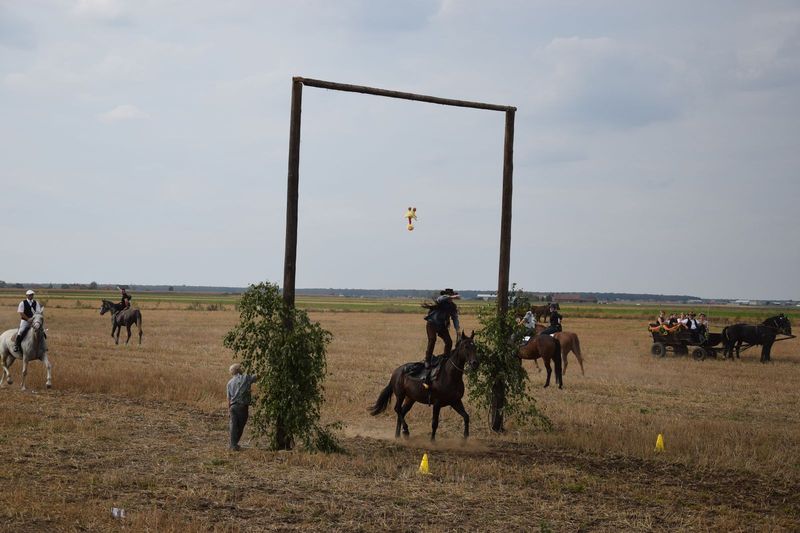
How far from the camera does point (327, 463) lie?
12180mm

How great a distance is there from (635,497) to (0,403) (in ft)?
42.9

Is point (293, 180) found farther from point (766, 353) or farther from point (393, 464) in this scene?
point (766, 353)

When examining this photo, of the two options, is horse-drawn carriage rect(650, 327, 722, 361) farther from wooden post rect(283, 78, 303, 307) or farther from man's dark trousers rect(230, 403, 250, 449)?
man's dark trousers rect(230, 403, 250, 449)

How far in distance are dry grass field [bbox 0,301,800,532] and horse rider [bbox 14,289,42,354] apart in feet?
3.63

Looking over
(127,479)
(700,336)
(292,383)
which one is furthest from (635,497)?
(700,336)

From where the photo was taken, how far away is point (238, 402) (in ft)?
43.6

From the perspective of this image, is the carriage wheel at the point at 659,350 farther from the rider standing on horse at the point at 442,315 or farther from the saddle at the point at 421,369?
the saddle at the point at 421,369

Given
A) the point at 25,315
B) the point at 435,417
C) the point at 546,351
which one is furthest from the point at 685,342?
the point at 25,315

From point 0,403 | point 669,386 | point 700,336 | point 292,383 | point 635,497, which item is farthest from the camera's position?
point 700,336

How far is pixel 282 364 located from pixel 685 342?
22915 mm

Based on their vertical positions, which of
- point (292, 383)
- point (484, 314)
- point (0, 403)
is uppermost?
point (484, 314)

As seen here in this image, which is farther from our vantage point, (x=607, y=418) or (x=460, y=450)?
(x=607, y=418)

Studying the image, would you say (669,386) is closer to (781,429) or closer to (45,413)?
(781,429)

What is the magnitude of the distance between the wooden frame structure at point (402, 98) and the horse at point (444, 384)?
5.76 feet
